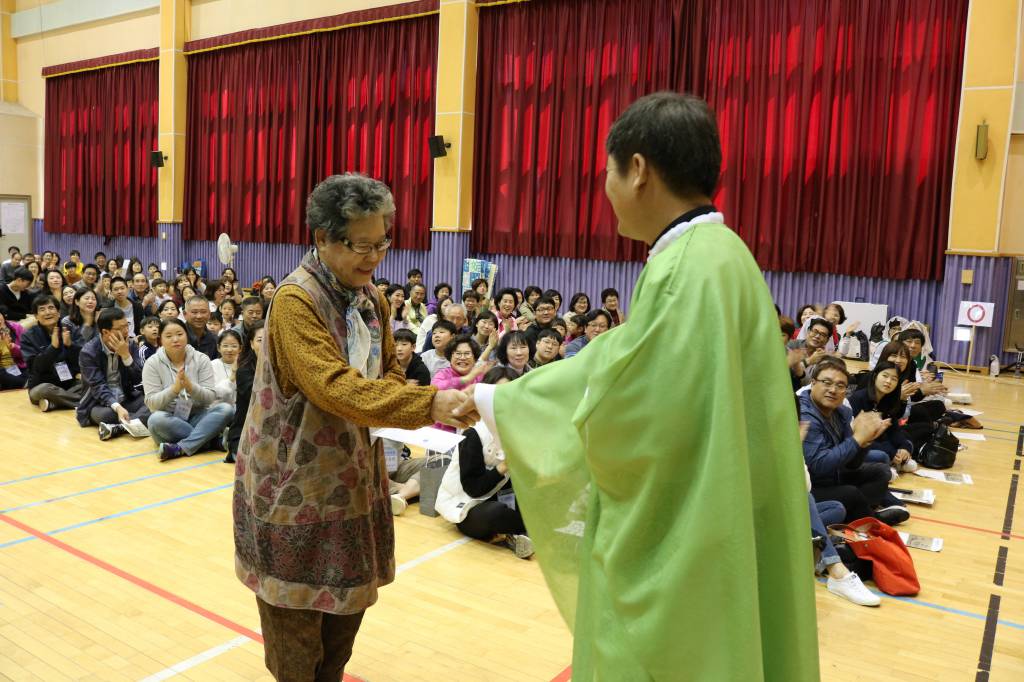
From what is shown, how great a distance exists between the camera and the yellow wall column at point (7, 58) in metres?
22.0

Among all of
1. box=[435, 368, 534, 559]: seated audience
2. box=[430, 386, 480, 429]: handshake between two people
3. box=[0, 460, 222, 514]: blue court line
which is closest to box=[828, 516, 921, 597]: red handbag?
box=[435, 368, 534, 559]: seated audience

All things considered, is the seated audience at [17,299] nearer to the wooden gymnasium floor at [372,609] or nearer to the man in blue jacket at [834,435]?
the wooden gymnasium floor at [372,609]

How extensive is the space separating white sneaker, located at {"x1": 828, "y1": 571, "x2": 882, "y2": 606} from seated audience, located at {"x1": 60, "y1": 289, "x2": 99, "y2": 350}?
7.04 metres

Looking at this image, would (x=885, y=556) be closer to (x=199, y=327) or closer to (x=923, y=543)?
(x=923, y=543)

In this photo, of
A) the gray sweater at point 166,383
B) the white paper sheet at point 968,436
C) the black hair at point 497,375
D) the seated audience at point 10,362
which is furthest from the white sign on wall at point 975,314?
the seated audience at point 10,362

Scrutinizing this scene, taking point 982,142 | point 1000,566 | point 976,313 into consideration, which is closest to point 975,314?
point 976,313

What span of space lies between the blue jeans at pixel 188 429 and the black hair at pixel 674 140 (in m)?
5.72

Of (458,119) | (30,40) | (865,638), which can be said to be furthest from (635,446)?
(30,40)

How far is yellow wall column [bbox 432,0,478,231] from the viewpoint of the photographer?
1391 centimetres

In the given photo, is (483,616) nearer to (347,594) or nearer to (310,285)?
(347,594)

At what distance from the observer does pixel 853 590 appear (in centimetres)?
417

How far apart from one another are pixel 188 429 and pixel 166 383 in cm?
42

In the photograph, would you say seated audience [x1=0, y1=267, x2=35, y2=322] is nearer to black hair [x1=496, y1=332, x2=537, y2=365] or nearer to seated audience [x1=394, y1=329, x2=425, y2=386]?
seated audience [x1=394, y1=329, x2=425, y2=386]

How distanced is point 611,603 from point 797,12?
12.0 metres
